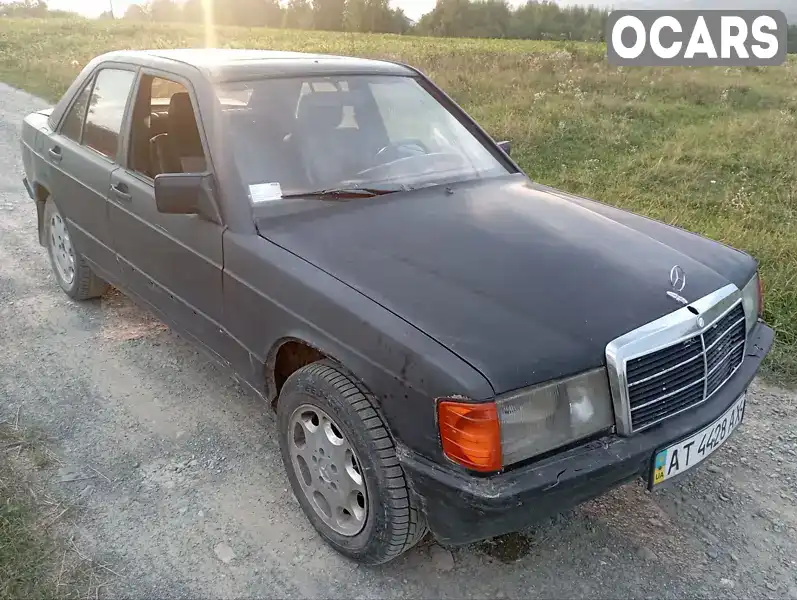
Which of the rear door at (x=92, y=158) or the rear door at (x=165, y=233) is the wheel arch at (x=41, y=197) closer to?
the rear door at (x=92, y=158)

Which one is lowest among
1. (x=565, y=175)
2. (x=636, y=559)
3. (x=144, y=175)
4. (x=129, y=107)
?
(x=636, y=559)

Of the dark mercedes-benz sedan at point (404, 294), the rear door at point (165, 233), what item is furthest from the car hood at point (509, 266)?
the rear door at point (165, 233)

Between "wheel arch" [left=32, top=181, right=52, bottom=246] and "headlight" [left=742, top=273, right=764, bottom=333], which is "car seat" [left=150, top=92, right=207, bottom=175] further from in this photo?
"headlight" [left=742, top=273, right=764, bottom=333]

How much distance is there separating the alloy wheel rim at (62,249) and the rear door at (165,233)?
0.93 meters

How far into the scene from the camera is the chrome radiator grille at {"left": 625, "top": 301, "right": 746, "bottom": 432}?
2119mm

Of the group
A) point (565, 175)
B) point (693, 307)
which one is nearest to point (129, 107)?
point (693, 307)

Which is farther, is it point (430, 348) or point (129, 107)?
point (129, 107)

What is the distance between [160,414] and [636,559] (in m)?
2.25

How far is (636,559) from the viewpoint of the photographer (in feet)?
8.13

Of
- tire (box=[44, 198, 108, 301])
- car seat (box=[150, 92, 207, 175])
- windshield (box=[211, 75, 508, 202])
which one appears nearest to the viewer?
windshield (box=[211, 75, 508, 202])

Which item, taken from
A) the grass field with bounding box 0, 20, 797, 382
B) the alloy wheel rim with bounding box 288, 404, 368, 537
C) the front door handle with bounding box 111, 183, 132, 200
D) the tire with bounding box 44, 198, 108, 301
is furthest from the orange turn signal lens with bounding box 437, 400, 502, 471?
the tire with bounding box 44, 198, 108, 301

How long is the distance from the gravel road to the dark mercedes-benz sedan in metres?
0.23

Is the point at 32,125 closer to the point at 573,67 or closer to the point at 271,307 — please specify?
the point at 271,307

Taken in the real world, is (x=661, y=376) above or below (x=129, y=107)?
below
